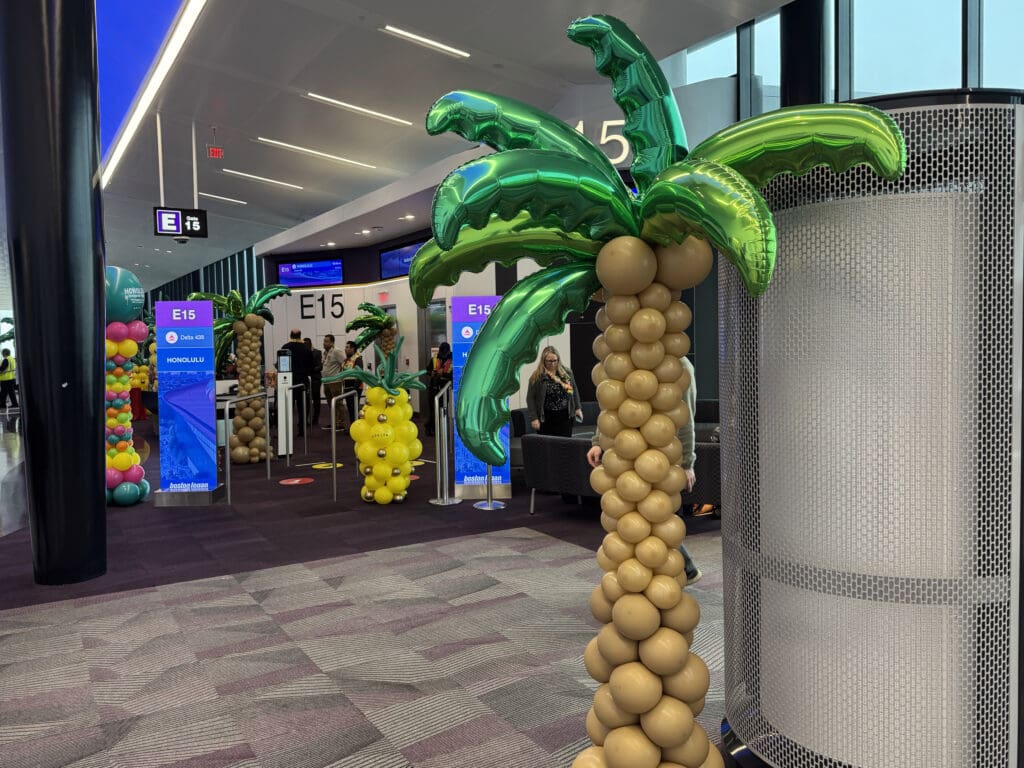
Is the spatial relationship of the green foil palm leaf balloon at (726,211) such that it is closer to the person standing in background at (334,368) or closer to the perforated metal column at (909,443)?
the perforated metal column at (909,443)

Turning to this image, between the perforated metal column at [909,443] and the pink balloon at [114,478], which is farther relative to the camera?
the pink balloon at [114,478]

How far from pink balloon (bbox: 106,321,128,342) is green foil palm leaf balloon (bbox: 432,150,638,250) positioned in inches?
245

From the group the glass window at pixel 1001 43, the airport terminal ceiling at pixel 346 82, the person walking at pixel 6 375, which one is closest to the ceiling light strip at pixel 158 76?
the airport terminal ceiling at pixel 346 82

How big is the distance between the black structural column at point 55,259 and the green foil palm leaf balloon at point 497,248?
3300 mm

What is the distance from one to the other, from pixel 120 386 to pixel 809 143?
7.03m

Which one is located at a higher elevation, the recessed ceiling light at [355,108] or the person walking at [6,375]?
the recessed ceiling light at [355,108]

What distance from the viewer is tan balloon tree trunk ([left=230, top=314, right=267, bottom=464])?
10.1 m

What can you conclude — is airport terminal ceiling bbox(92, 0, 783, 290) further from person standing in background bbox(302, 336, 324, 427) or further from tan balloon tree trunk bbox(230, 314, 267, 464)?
tan balloon tree trunk bbox(230, 314, 267, 464)

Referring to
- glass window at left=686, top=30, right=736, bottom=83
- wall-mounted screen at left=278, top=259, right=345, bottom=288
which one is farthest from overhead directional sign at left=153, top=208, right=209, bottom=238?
wall-mounted screen at left=278, top=259, right=345, bottom=288

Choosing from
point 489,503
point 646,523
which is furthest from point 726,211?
point 489,503

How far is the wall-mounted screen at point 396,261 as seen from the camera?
14.6 meters

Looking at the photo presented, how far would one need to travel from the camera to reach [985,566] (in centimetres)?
213

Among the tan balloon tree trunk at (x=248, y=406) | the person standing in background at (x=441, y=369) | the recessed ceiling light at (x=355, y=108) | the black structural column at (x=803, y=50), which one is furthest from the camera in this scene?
the person standing in background at (x=441, y=369)

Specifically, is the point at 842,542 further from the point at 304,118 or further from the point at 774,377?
the point at 304,118
